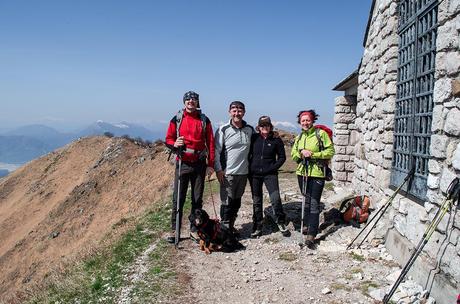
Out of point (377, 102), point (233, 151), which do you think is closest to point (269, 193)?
point (233, 151)

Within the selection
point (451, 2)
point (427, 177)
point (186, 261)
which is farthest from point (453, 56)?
point (186, 261)

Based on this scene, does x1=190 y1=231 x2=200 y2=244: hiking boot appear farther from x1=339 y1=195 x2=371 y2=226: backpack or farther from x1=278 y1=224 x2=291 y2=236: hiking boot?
x1=339 y1=195 x2=371 y2=226: backpack

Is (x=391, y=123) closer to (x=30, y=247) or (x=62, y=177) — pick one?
(x=30, y=247)

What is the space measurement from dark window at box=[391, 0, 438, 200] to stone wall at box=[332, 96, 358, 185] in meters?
4.93

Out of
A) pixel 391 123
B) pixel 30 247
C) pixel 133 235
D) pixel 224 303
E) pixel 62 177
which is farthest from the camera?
pixel 62 177

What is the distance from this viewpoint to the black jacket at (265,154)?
7715 mm

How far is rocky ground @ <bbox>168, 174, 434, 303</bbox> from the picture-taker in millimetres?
5633

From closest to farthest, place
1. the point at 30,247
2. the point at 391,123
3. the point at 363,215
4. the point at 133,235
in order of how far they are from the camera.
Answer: the point at 391,123 < the point at 363,215 < the point at 133,235 < the point at 30,247

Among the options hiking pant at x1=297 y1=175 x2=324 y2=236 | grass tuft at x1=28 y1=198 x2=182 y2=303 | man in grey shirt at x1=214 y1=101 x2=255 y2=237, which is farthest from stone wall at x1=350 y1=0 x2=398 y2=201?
grass tuft at x1=28 y1=198 x2=182 y2=303

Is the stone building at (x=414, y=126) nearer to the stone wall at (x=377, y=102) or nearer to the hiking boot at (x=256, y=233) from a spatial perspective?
the stone wall at (x=377, y=102)

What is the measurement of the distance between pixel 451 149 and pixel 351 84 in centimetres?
739

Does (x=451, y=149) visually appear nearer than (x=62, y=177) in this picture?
Yes

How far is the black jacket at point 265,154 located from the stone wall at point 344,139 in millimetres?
5187

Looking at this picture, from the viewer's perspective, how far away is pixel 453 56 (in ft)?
16.4
